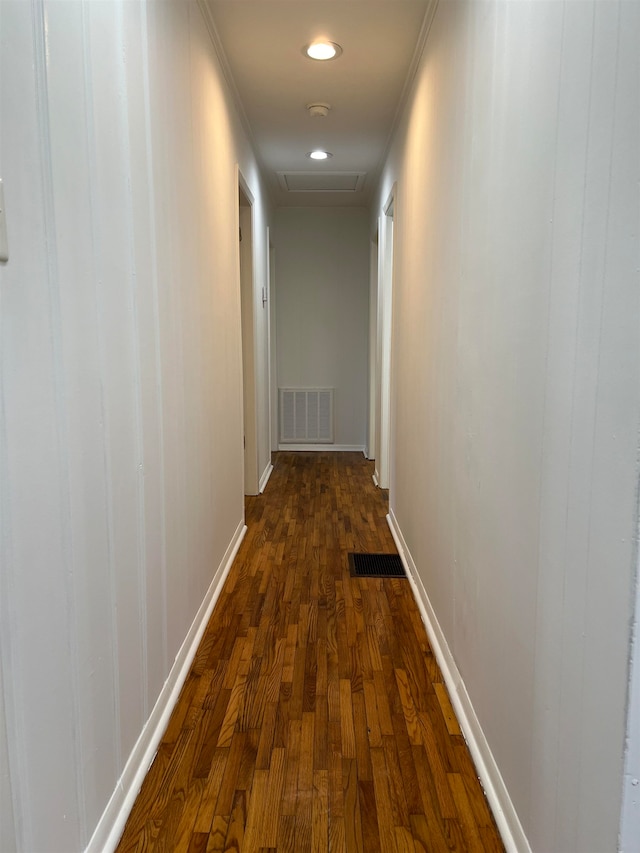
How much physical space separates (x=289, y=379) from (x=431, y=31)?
4110 mm

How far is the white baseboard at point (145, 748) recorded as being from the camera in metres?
1.33

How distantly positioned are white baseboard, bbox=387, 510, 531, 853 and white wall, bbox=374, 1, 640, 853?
0.14ft

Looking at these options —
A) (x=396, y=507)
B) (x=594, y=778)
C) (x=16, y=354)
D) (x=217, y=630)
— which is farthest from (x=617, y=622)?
(x=396, y=507)

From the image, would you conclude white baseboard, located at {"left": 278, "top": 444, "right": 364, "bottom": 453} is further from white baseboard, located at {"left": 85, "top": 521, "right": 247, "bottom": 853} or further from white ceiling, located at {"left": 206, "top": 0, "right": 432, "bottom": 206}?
white baseboard, located at {"left": 85, "top": 521, "right": 247, "bottom": 853}

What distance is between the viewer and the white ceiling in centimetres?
242

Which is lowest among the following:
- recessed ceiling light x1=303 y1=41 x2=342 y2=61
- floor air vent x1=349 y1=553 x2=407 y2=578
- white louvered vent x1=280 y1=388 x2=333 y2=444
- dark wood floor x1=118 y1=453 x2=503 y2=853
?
floor air vent x1=349 y1=553 x2=407 y2=578

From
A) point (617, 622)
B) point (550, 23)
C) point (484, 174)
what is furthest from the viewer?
point (484, 174)

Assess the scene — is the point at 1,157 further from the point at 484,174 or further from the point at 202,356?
the point at 202,356

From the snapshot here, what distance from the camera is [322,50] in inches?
107

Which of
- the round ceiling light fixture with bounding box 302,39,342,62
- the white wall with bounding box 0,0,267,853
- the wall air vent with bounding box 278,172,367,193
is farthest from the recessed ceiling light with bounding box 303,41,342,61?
the wall air vent with bounding box 278,172,367,193

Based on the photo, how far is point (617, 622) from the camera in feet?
2.85

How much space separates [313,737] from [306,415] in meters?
4.70

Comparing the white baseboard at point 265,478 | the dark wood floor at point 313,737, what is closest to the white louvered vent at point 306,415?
the white baseboard at point 265,478

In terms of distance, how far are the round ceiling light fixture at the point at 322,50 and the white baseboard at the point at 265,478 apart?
283 cm
